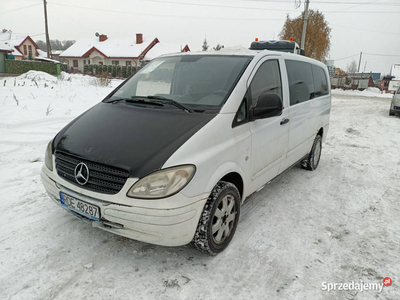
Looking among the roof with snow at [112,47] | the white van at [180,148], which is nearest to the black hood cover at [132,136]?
the white van at [180,148]

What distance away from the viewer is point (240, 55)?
345 centimetres

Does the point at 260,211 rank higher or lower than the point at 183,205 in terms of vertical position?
lower

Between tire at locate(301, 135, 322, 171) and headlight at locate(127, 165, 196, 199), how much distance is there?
3.53 meters

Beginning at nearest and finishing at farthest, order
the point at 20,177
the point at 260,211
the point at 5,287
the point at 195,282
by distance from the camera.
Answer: the point at 5,287, the point at 195,282, the point at 260,211, the point at 20,177

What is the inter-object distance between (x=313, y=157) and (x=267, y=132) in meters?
2.29

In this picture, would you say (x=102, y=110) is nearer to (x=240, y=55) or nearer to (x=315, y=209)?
(x=240, y=55)

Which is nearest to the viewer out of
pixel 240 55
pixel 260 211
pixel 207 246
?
pixel 207 246

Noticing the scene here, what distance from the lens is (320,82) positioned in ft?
17.3

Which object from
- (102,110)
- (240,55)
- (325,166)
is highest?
(240,55)

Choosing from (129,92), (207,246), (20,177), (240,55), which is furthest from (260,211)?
(20,177)

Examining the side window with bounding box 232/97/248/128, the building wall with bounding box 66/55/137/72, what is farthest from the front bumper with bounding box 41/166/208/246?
the building wall with bounding box 66/55/137/72

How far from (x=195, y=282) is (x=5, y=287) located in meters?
1.50

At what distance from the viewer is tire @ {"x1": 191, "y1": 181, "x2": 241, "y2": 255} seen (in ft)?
8.49

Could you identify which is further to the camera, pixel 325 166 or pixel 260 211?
pixel 325 166
